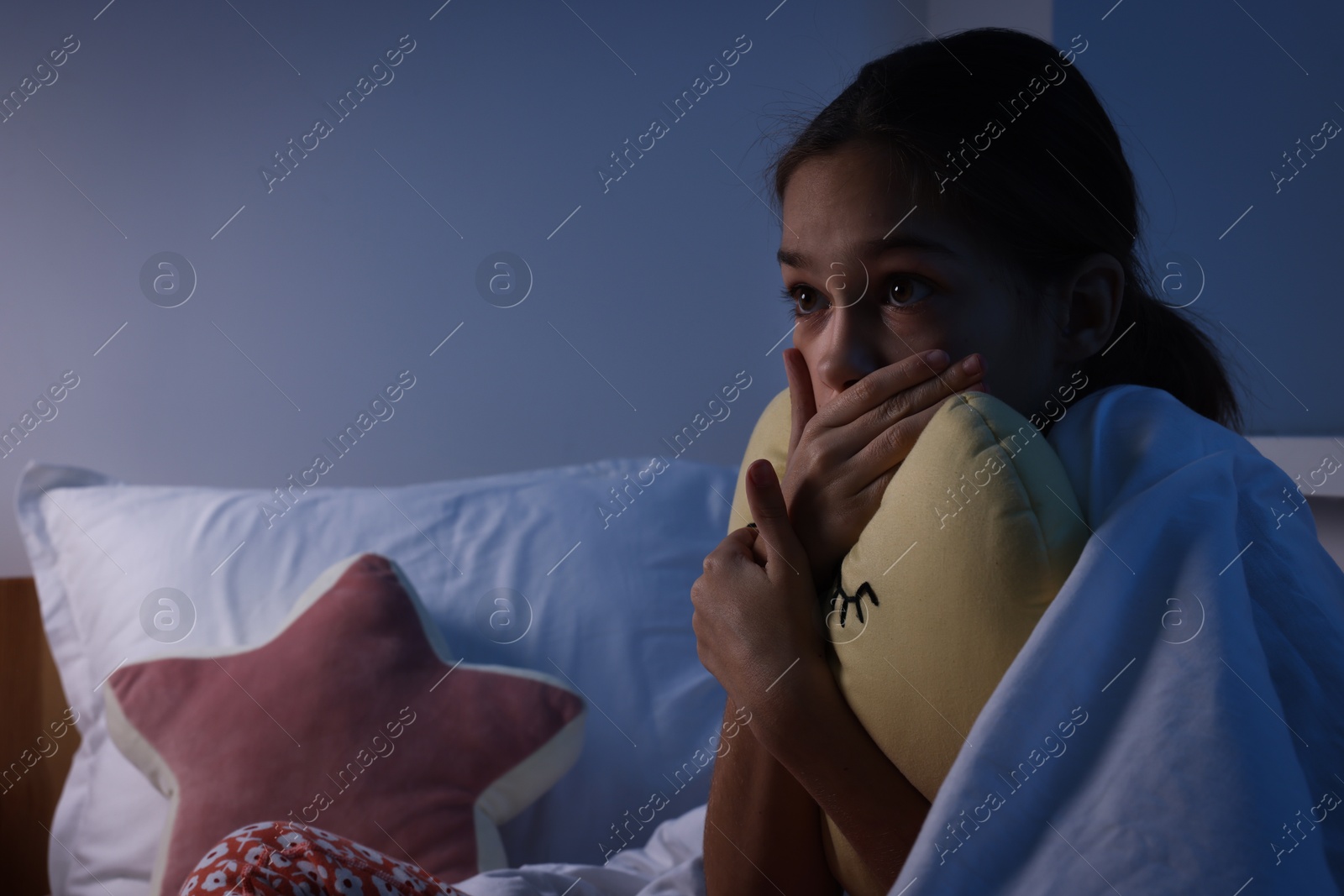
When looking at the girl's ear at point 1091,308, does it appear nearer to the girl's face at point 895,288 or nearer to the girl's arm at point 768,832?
the girl's face at point 895,288

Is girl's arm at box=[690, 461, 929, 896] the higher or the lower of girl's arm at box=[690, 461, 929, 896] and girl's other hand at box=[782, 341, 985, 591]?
the lower

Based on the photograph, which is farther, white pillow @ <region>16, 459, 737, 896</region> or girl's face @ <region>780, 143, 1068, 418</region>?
white pillow @ <region>16, 459, 737, 896</region>

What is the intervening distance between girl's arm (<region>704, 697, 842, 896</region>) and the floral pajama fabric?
0.84ft

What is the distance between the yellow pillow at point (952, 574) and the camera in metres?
0.60

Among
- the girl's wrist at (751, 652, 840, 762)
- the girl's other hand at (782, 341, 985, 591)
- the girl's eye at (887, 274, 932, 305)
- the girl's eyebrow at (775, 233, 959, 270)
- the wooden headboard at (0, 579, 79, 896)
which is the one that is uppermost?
the wooden headboard at (0, 579, 79, 896)

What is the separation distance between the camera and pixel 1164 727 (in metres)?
0.55

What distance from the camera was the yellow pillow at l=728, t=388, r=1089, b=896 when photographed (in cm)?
60

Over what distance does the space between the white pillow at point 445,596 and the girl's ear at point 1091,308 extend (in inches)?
30.4

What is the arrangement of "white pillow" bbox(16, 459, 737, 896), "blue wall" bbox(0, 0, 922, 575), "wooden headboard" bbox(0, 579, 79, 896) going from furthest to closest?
1. "blue wall" bbox(0, 0, 922, 575)
2. "wooden headboard" bbox(0, 579, 79, 896)
3. "white pillow" bbox(16, 459, 737, 896)

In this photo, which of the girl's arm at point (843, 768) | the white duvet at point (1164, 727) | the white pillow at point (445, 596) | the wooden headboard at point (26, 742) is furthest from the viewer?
the wooden headboard at point (26, 742)

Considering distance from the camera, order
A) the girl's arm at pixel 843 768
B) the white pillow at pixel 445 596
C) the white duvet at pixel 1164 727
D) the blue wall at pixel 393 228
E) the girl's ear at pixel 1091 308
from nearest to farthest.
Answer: the white duvet at pixel 1164 727 < the girl's arm at pixel 843 768 < the girl's ear at pixel 1091 308 < the white pillow at pixel 445 596 < the blue wall at pixel 393 228

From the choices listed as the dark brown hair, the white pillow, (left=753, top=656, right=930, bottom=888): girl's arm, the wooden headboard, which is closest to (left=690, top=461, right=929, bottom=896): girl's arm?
(left=753, top=656, right=930, bottom=888): girl's arm

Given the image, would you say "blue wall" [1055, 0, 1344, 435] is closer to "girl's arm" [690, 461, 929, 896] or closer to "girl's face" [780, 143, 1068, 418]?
"girl's face" [780, 143, 1068, 418]

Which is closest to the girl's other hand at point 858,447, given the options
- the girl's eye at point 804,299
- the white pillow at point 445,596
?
the girl's eye at point 804,299
